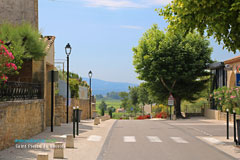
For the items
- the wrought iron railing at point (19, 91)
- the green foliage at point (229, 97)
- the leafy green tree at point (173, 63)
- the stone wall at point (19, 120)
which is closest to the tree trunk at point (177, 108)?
the leafy green tree at point (173, 63)

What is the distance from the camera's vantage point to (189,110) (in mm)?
57625

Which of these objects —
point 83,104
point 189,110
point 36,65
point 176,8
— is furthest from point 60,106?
point 189,110

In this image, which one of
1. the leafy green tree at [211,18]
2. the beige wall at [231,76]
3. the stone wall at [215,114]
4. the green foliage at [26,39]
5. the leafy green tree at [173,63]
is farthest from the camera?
the leafy green tree at [173,63]

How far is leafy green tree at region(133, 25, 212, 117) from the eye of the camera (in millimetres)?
45531

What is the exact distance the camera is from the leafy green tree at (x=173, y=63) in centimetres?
4553

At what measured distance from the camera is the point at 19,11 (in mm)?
24438

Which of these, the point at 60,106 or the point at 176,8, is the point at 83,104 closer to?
the point at 60,106

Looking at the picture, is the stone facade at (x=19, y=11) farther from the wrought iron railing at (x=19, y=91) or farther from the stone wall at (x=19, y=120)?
the stone wall at (x=19, y=120)

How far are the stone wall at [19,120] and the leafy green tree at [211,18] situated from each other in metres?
7.03

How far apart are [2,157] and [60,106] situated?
1814 centimetres

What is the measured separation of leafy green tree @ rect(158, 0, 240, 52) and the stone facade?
1143cm

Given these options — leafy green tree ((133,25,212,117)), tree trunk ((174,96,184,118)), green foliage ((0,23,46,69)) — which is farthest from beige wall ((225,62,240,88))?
green foliage ((0,23,46,69))

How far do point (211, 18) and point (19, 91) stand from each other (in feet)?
28.6

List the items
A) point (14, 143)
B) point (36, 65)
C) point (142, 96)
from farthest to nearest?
point (142, 96) < point (36, 65) < point (14, 143)
